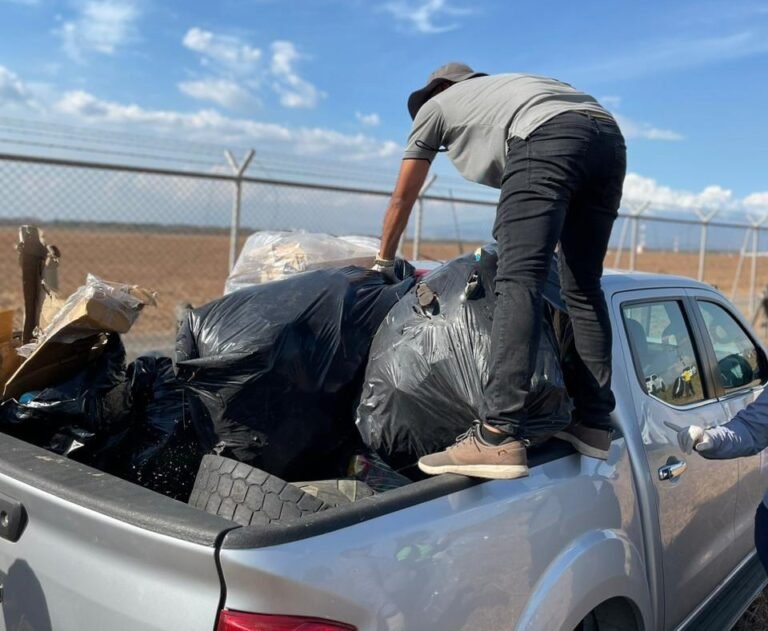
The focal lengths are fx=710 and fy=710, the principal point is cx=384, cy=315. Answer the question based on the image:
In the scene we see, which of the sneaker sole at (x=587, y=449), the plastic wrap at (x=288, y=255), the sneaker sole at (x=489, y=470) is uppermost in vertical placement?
the plastic wrap at (x=288, y=255)

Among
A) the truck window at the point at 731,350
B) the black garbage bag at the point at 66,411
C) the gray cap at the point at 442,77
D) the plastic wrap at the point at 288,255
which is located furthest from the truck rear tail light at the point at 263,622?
→ the truck window at the point at 731,350

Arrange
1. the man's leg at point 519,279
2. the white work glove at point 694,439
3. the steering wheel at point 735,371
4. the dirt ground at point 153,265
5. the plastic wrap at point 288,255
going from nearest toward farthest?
the man's leg at point 519,279 → the white work glove at point 694,439 → the steering wheel at point 735,371 → the plastic wrap at point 288,255 → the dirt ground at point 153,265

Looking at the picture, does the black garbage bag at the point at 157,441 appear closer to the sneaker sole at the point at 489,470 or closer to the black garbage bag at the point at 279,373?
the black garbage bag at the point at 279,373

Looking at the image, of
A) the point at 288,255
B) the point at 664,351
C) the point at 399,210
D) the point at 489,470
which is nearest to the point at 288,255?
the point at 288,255

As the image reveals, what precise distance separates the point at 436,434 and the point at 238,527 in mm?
828

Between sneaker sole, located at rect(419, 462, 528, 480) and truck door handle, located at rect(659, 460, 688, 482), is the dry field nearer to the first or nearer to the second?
truck door handle, located at rect(659, 460, 688, 482)

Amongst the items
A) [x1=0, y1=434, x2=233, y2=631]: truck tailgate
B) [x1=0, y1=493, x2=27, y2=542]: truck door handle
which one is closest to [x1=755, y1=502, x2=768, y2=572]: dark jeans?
[x1=0, y1=434, x2=233, y2=631]: truck tailgate

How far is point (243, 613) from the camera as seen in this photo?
129 centimetres

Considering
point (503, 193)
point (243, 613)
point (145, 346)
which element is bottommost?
point (145, 346)

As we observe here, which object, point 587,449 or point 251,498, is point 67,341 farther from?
point 587,449

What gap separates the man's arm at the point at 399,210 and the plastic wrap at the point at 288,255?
0.71 meters

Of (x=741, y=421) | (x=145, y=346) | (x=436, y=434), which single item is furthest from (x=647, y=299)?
(x=145, y=346)

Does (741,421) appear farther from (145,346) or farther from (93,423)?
(145,346)

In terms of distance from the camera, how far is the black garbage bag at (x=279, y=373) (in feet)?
6.98
